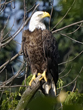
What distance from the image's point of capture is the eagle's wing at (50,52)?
3.05m

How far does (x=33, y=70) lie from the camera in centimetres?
324

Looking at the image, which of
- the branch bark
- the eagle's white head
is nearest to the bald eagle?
the eagle's white head

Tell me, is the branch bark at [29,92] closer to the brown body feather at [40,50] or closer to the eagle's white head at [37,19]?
the brown body feather at [40,50]

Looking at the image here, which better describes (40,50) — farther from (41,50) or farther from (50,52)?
(50,52)

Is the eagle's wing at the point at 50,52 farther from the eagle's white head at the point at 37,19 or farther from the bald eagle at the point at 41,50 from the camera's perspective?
the eagle's white head at the point at 37,19

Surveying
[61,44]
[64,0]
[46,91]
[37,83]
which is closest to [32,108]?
[64,0]

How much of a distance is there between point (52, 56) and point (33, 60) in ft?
0.90

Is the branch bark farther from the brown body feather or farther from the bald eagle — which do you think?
the brown body feather

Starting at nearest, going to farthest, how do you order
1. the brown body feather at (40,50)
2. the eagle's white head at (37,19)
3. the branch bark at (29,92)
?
the branch bark at (29,92)
the brown body feather at (40,50)
the eagle's white head at (37,19)

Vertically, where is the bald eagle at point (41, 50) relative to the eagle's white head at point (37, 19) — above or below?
below

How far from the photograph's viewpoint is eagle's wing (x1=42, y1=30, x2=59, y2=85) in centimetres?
305

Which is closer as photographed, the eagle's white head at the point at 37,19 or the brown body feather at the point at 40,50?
the brown body feather at the point at 40,50

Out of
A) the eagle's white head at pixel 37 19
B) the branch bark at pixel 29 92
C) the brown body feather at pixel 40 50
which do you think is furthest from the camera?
the eagle's white head at pixel 37 19

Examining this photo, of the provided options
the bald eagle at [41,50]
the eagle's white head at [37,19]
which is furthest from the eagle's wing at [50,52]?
the eagle's white head at [37,19]
